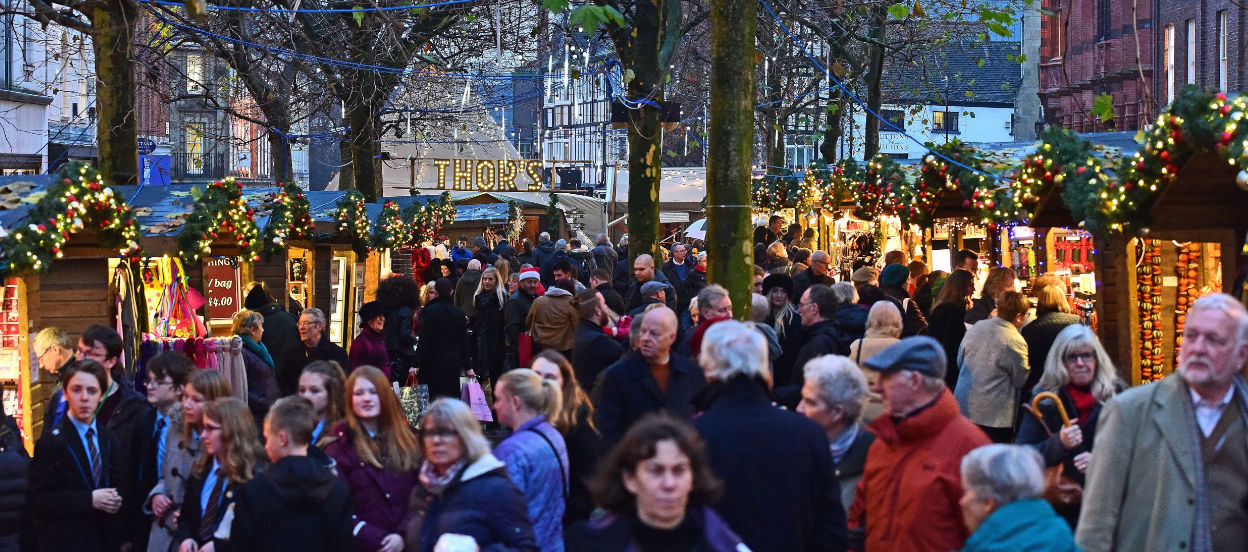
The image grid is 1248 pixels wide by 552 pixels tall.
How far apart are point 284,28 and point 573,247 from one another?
11544mm

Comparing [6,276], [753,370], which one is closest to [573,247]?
[6,276]

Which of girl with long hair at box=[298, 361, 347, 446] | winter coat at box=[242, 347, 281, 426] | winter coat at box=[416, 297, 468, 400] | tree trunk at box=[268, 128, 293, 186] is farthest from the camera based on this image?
tree trunk at box=[268, 128, 293, 186]

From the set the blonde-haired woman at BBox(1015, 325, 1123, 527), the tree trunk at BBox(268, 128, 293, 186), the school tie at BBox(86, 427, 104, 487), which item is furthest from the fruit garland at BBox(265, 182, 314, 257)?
the blonde-haired woman at BBox(1015, 325, 1123, 527)

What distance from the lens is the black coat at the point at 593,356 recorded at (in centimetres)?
984

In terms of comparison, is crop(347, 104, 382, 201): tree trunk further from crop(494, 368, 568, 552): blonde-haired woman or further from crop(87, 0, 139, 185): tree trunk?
crop(494, 368, 568, 552): blonde-haired woman

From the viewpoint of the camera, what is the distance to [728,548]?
4465mm

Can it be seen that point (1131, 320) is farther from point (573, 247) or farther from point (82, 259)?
point (573, 247)

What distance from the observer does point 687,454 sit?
14.7ft

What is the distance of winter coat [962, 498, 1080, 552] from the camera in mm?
4375

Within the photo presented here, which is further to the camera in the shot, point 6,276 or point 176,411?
point 6,276

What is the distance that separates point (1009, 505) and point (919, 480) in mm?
689

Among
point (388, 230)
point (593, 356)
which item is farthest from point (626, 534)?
point (388, 230)

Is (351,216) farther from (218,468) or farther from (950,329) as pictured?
(218,468)

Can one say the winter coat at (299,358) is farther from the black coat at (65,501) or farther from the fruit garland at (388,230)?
the fruit garland at (388,230)
